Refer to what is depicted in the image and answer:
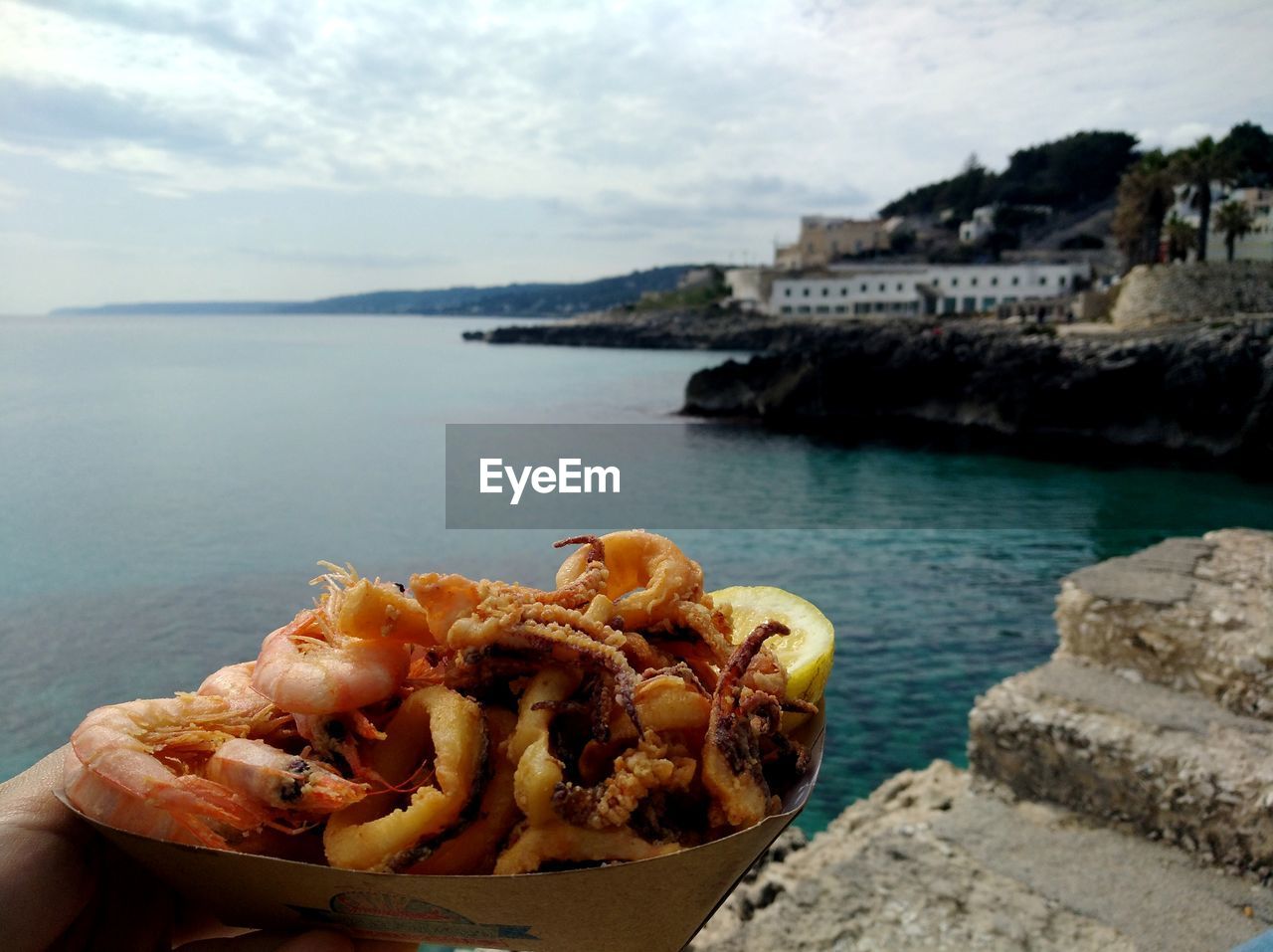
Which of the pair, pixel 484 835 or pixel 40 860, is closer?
pixel 484 835

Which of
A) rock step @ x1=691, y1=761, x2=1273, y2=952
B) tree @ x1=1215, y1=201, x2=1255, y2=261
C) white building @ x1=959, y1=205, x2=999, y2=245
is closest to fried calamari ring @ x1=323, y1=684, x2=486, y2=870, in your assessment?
rock step @ x1=691, y1=761, x2=1273, y2=952

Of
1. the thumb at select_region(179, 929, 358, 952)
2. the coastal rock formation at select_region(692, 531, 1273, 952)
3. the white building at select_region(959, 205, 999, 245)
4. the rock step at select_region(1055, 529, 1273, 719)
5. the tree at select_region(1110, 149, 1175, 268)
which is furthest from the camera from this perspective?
the white building at select_region(959, 205, 999, 245)

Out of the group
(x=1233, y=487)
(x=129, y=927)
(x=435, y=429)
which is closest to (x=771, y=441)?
(x=435, y=429)

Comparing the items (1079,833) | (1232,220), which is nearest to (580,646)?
(1079,833)

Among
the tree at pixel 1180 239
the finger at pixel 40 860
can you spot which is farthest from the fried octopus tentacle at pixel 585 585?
the tree at pixel 1180 239

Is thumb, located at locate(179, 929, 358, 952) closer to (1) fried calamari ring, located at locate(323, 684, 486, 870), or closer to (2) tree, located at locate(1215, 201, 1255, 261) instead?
(1) fried calamari ring, located at locate(323, 684, 486, 870)

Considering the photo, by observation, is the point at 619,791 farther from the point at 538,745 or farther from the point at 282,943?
the point at 282,943
